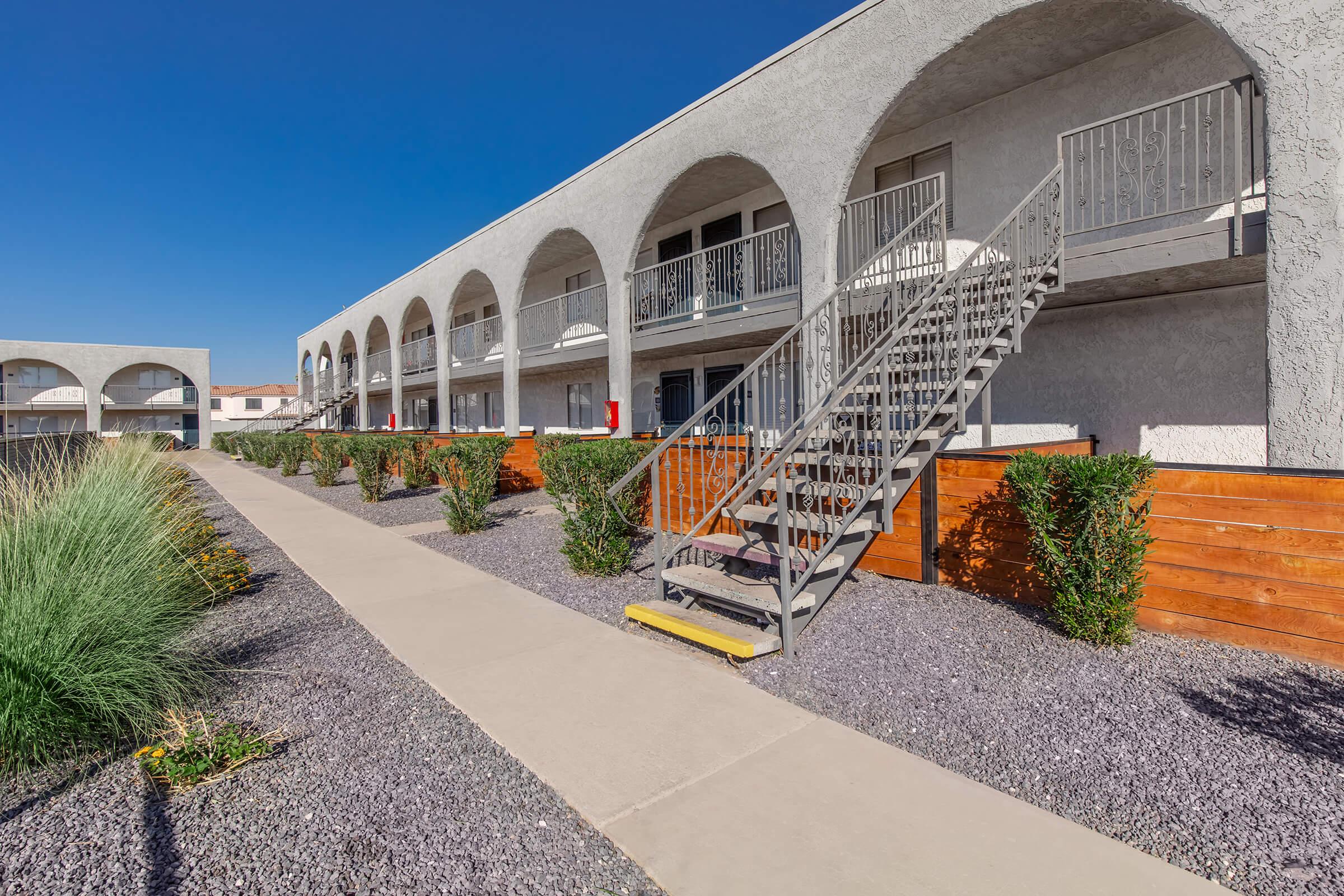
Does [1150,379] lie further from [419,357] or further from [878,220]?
[419,357]

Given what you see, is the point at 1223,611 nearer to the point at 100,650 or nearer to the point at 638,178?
the point at 100,650

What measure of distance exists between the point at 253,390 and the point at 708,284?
65.0 metres

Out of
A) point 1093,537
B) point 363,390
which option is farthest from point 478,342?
point 1093,537

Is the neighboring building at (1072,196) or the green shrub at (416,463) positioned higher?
the neighboring building at (1072,196)

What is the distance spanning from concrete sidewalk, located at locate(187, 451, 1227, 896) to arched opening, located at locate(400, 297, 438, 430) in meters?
16.8

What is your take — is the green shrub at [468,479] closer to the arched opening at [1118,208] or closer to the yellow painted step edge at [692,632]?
the yellow painted step edge at [692,632]

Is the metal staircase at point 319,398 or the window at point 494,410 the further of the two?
the metal staircase at point 319,398

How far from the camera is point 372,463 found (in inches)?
484

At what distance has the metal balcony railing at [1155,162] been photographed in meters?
6.84

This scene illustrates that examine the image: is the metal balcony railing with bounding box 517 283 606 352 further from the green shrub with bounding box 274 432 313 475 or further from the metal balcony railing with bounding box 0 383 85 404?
the metal balcony railing with bounding box 0 383 85 404

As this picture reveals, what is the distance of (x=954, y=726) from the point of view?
11.3 ft

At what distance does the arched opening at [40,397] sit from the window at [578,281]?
37.0 meters

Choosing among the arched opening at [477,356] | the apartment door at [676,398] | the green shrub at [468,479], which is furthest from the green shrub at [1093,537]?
the arched opening at [477,356]

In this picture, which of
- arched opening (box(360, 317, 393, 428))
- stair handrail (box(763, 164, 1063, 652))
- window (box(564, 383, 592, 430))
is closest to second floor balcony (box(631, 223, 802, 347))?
stair handrail (box(763, 164, 1063, 652))
